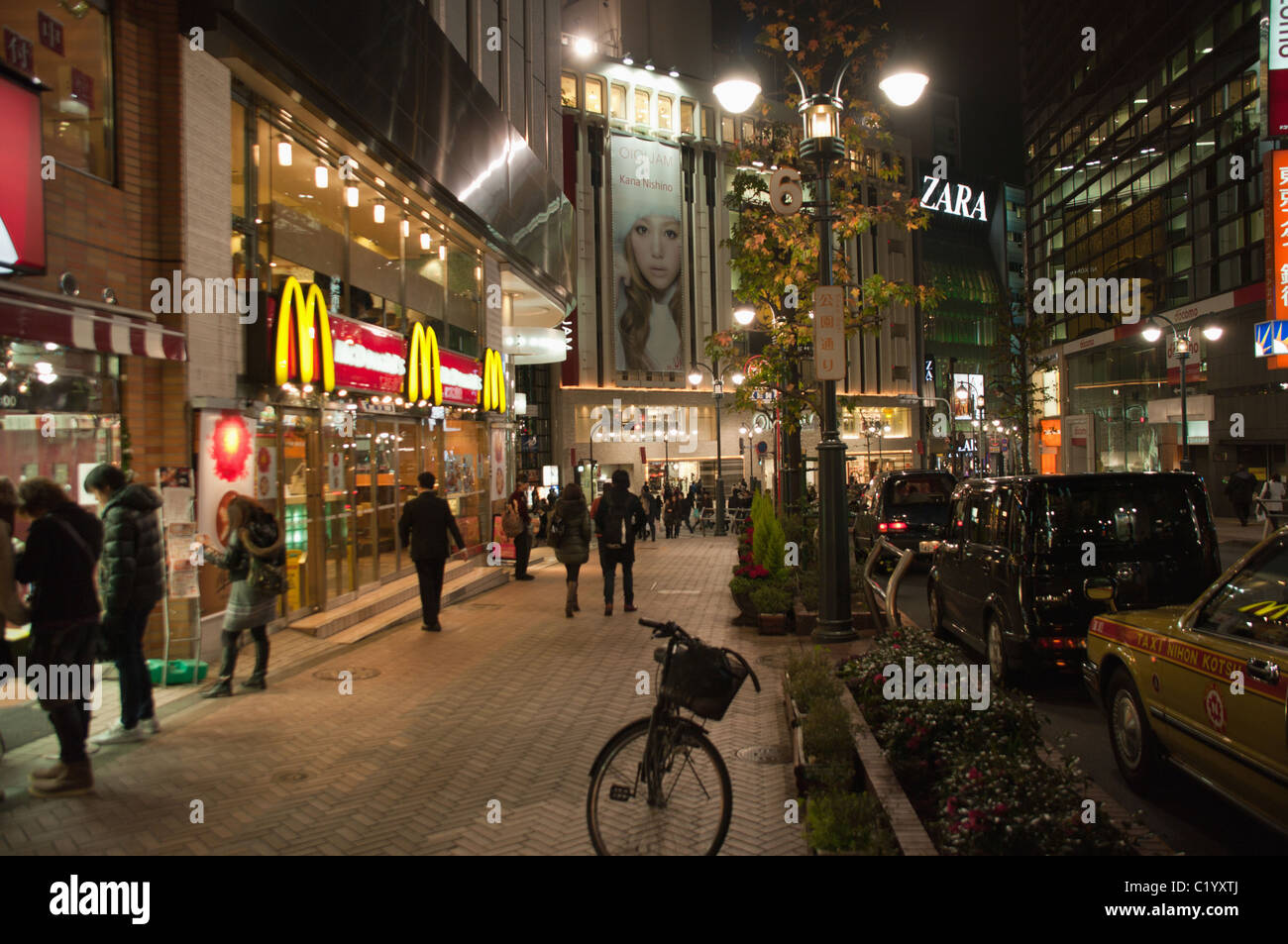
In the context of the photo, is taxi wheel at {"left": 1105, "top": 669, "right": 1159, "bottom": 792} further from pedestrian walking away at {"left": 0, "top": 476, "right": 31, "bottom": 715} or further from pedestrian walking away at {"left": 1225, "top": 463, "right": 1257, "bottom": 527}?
pedestrian walking away at {"left": 1225, "top": 463, "right": 1257, "bottom": 527}

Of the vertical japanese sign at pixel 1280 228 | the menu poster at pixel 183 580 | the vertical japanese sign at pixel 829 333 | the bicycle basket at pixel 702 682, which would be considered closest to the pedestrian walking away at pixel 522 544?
the vertical japanese sign at pixel 829 333

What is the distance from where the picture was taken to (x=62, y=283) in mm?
7574

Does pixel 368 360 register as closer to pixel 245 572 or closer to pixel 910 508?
pixel 245 572

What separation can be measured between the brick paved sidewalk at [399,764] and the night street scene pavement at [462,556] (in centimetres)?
5

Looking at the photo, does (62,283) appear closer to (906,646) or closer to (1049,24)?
(906,646)

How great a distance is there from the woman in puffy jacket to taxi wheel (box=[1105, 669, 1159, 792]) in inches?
310

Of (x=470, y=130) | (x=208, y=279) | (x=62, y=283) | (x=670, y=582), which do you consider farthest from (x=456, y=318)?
(x=62, y=283)

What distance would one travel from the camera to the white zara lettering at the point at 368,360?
12.2 m

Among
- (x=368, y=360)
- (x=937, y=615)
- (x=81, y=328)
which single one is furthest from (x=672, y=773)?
(x=368, y=360)

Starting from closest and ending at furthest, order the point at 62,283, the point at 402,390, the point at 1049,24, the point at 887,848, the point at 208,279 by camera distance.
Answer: the point at 887,848 < the point at 62,283 < the point at 208,279 < the point at 402,390 < the point at 1049,24

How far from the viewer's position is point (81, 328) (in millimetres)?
6859

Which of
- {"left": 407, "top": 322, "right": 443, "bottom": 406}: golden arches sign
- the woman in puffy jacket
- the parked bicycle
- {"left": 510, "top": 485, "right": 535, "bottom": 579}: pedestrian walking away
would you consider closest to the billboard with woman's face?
{"left": 510, "top": 485, "right": 535, "bottom": 579}: pedestrian walking away

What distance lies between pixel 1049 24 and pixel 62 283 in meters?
64.9

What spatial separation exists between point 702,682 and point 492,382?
53.8ft
